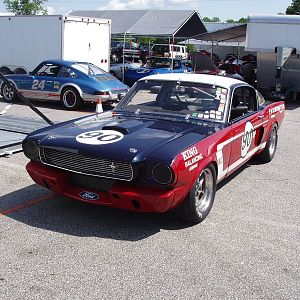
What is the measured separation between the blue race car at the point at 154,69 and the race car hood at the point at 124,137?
537 inches

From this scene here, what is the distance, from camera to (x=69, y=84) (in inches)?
493

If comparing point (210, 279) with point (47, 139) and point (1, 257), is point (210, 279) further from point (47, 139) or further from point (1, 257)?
point (47, 139)

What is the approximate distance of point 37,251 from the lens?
374cm

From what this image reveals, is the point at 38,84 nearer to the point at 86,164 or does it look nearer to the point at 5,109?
the point at 5,109

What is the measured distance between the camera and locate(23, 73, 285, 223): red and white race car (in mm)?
3984

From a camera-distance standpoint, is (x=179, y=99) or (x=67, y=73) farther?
(x=67, y=73)

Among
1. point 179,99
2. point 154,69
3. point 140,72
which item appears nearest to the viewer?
point 179,99

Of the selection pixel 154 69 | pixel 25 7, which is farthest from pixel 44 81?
pixel 25 7

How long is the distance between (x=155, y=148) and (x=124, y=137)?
1.46 ft

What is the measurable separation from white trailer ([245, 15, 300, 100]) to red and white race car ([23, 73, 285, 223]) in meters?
11.5

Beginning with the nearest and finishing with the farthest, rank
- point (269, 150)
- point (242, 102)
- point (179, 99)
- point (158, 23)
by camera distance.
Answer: point (179, 99) < point (242, 102) < point (269, 150) < point (158, 23)

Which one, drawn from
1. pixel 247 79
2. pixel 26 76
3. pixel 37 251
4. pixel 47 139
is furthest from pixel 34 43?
pixel 37 251

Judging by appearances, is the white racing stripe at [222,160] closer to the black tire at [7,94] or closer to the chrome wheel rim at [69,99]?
the chrome wheel rim at [69,99]

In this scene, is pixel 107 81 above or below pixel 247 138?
above
